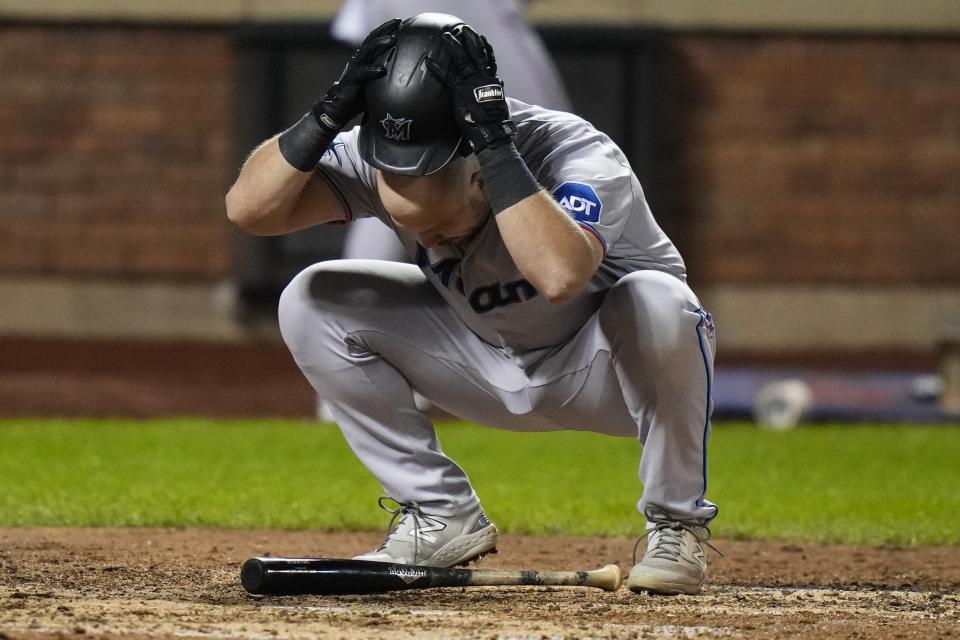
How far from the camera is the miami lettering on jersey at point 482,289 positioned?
Result: 3.96 meters

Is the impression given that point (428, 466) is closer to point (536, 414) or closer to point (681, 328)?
point (536, 414)

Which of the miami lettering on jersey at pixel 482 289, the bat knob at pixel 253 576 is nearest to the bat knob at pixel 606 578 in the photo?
the miami lettering on jersey at pixel 482 289

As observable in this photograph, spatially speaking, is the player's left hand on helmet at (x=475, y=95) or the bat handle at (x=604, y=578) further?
the bat handle at (x=604, y=578)

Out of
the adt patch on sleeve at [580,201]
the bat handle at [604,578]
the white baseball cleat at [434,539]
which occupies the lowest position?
the bat handle at [604,578]

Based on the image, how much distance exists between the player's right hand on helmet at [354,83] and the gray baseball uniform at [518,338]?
27 cm

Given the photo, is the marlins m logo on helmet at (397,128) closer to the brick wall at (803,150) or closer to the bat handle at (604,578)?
the bat handle at (604,578)

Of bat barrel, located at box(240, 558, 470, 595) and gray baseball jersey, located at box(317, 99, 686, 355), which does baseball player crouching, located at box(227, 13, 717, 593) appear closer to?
gray baseball jersey, located at box(317, 99, 686, 355)

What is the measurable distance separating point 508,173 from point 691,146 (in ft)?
34.5

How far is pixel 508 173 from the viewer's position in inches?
140

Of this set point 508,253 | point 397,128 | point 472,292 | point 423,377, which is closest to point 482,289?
point 472,292

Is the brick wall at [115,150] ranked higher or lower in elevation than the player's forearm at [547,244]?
higher

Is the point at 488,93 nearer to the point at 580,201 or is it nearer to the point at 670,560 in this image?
the point at 580,201

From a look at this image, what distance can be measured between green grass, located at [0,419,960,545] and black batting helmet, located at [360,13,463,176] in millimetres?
2314

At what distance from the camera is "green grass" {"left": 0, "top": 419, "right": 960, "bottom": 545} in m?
5.68
